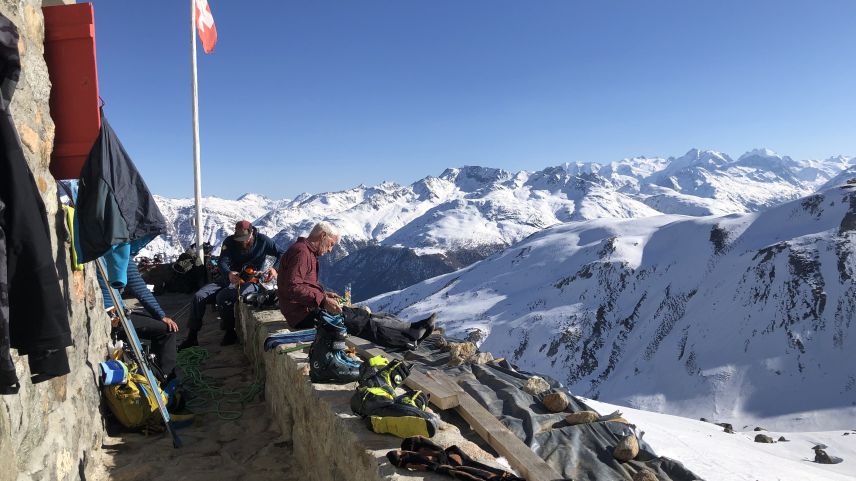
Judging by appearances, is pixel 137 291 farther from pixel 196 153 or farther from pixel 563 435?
pixel 196 153

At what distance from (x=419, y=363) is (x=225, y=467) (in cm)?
222

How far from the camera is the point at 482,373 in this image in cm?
609

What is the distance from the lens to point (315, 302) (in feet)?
20.3

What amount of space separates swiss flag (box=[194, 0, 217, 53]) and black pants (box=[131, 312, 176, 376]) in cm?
1142

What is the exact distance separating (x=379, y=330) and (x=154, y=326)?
255cm

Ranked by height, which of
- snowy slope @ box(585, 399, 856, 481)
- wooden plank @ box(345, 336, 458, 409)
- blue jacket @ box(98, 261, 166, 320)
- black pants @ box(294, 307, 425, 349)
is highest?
blue jacket @ box(98, 261, 166, 320)

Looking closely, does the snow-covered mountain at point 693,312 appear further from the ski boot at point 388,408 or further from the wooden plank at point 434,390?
the ski boot at point 388,408

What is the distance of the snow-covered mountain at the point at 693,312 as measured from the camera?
312ft

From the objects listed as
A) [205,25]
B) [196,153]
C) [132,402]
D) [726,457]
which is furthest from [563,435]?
[726,457]

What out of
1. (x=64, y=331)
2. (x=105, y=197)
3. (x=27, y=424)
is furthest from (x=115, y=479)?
(x=64, y=331)

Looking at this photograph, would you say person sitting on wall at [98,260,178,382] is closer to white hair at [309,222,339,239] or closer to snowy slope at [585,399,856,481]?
white hair at [309,222,339,239]

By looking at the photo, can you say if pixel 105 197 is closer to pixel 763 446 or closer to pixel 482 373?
pixel 482 373

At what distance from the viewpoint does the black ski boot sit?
476cm

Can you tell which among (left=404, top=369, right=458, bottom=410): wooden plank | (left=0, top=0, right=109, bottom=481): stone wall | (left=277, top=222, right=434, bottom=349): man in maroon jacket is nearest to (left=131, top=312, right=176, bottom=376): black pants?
(left=0, top=0, right=109, bottom=481): stone wall
